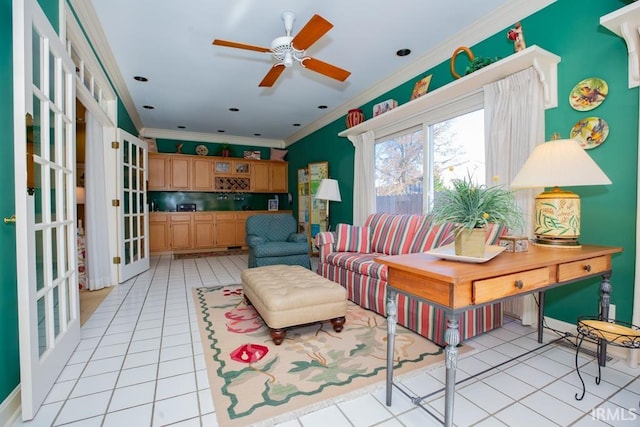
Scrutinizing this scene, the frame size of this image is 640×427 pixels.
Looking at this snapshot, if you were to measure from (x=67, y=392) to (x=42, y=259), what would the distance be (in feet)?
2.49

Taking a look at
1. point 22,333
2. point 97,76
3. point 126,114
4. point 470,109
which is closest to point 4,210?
point 22,333

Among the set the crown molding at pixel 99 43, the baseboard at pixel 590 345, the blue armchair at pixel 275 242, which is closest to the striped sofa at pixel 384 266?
the baseboard at pixel 590 345

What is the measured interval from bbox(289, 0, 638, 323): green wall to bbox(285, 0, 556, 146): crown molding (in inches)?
3.2

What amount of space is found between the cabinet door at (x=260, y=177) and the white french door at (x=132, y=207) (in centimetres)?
259

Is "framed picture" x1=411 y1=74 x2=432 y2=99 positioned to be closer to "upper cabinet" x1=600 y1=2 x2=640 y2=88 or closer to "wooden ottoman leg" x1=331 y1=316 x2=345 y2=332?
"upper cabinet" x1=600 y1=2 x2=640 y2=88

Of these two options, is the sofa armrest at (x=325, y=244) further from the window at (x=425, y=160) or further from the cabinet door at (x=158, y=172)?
the cabinet door at (x=158, y=172)

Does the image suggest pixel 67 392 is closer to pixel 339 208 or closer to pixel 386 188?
pixel 386 188

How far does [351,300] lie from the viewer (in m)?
3.16

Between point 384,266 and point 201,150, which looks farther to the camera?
point 201,150

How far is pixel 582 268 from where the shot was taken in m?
1.65

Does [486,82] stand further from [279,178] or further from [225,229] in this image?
[225,229]

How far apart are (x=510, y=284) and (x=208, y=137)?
701cm

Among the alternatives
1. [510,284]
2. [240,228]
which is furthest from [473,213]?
[240,228]

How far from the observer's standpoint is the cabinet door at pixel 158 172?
20.4 ft
